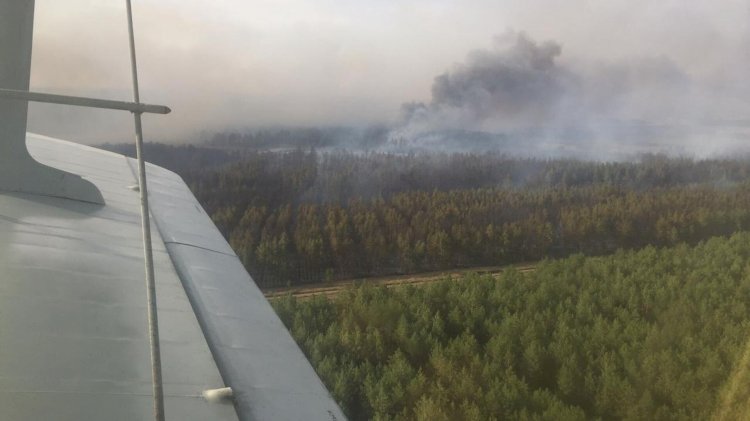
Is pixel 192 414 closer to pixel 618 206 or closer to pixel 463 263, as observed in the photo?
pixel 463 263

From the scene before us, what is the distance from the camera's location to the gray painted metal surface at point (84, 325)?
0.57 metres

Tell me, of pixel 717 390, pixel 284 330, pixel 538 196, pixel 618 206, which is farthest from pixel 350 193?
pixel 284 330

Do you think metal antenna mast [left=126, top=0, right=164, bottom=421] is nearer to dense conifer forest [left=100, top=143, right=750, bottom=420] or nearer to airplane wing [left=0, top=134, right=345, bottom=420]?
airplane wing [left=0, top=134, right=345, bottom=420]

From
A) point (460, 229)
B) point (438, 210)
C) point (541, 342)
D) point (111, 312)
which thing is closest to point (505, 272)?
point (460, 229)

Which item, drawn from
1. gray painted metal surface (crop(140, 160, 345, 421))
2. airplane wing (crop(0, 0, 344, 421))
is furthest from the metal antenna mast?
gray painted metal surface (crop(140, 160, 345, 421))

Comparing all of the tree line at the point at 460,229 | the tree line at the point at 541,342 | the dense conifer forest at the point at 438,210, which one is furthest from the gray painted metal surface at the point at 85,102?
the tree line at the point at 460,229

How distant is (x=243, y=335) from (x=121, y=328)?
0.19 m

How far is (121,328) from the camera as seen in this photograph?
2.35 feet

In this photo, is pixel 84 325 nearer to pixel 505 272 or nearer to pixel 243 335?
pixel 243 335

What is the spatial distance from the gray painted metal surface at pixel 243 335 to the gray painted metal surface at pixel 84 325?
3 cm

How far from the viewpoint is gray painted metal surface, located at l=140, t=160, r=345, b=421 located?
2.29ft

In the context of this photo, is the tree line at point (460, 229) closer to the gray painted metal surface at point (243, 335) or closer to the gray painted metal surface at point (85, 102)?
the gray painted metal surface at point (243, 335)

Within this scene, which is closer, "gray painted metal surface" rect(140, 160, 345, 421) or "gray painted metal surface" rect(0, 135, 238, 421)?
"gray painted metal surface" rect(0, 135, 238, 421)

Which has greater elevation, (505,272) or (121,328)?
(121,328)
